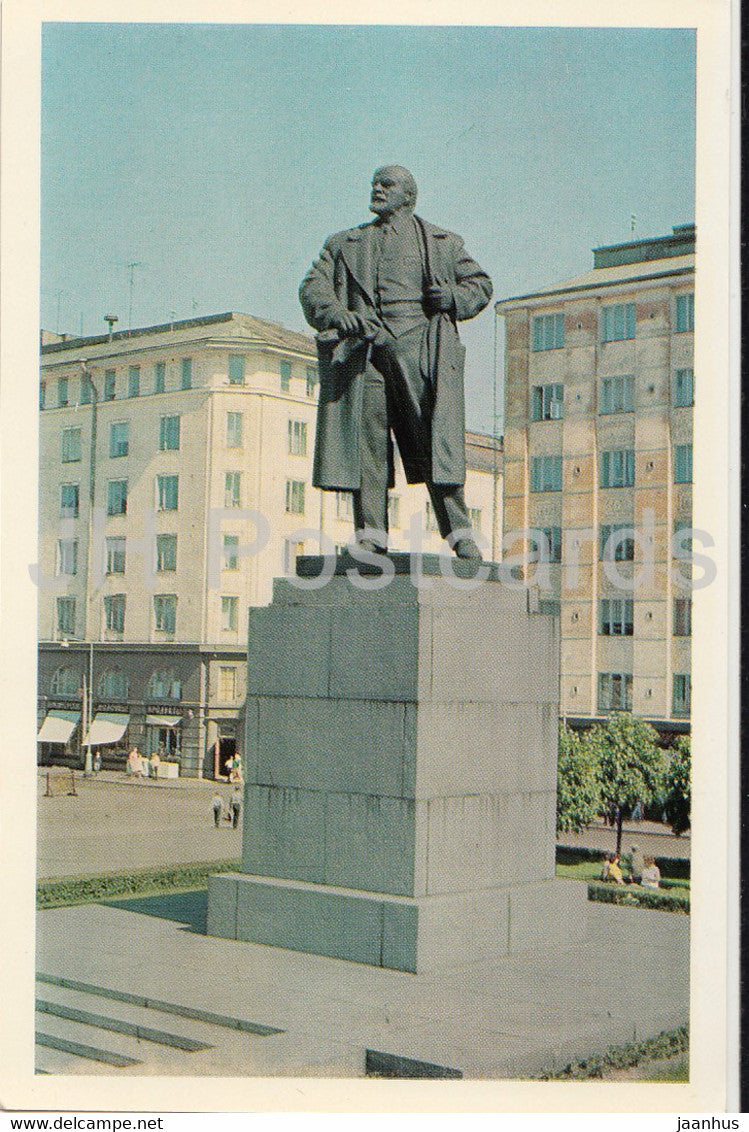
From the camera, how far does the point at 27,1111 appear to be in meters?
8.63

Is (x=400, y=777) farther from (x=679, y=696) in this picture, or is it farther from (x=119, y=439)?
(x=119, y=439)

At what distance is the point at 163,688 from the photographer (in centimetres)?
3697

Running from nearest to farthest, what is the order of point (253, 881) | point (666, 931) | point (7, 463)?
point (7, 463), point (253, 881), point (666, 931)

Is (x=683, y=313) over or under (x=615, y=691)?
over

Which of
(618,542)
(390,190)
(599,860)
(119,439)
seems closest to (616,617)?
(618,542)

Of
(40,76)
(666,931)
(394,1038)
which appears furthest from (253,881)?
(40,76)

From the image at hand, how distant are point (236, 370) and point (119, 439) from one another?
3035mm

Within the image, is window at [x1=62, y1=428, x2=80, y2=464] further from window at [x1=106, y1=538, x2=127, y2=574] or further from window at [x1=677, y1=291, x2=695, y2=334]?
window at [x1=677, y1=291, x2=695, y2=334]

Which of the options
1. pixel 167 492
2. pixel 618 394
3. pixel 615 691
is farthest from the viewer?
pixel 167 492

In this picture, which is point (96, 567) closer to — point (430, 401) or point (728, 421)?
point (430, 401)

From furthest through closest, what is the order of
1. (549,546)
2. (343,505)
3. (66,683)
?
1. (66,683)
2. (549,546)
3. (343,505)

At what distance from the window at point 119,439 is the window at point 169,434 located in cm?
76

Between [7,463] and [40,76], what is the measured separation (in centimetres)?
272

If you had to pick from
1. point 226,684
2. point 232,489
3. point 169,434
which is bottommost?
point 226,684
